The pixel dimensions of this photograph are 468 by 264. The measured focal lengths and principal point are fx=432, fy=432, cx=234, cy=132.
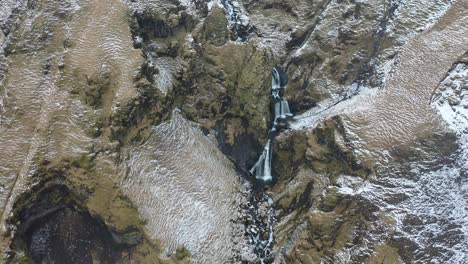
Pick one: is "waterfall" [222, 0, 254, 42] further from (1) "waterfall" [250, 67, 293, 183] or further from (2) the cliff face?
(1) "waterfall" [250, 67, 293, 183]

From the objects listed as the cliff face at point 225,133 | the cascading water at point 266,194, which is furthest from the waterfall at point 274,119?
the cliff face at point 225,133

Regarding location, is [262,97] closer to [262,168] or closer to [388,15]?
[262,168]

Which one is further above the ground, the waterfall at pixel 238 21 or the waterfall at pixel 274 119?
the waterfall at pixel 238 21

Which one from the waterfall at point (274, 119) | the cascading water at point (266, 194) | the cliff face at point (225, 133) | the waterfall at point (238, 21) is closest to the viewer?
the cliff face at point (225, 133)

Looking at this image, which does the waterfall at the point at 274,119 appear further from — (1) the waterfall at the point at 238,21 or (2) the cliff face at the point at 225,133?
(1) the waterfall at the point at 238,21

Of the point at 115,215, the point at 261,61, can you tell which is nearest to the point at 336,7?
the point at 261,61

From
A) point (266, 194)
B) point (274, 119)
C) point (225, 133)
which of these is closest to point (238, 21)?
point (274, 119)
